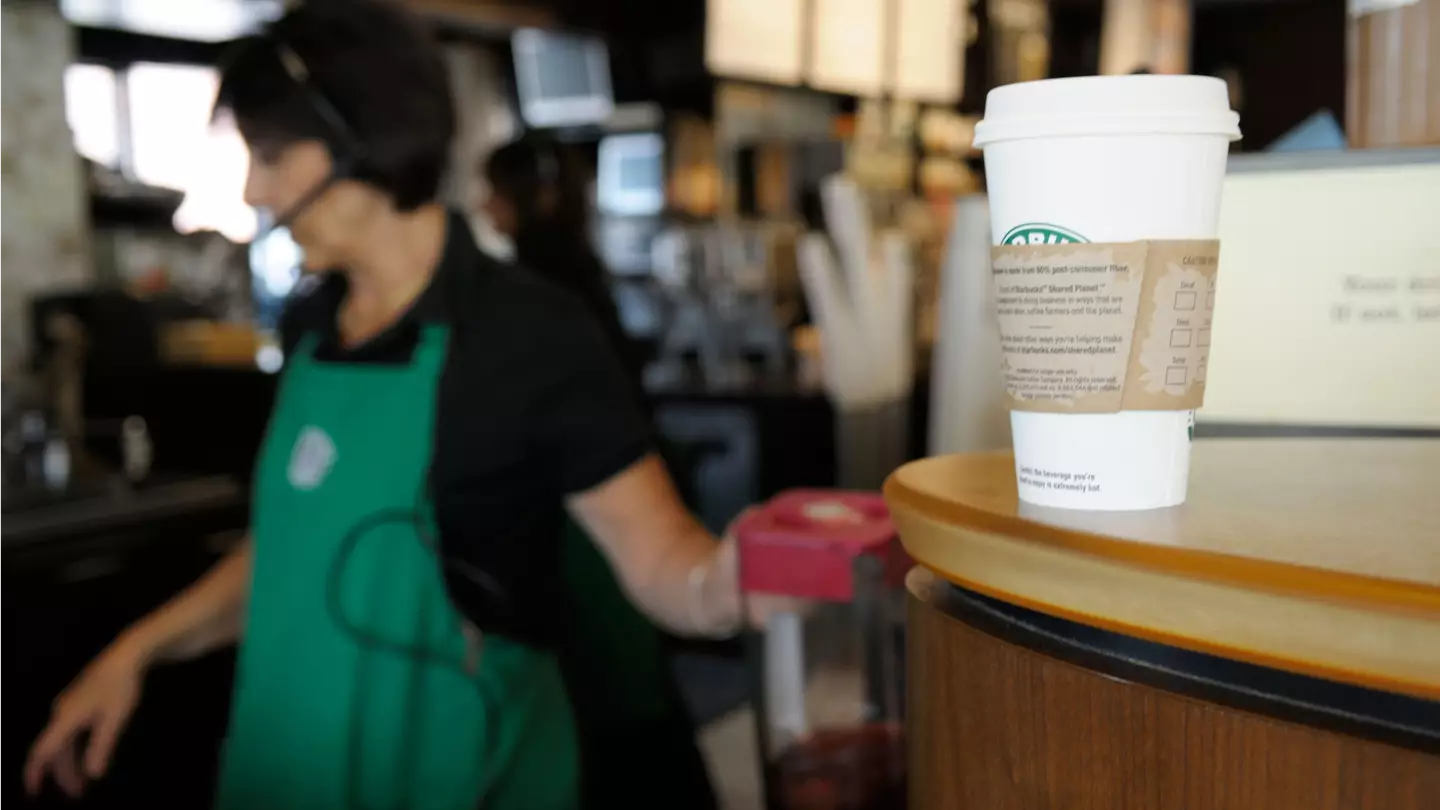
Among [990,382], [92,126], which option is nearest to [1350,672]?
[990,382]

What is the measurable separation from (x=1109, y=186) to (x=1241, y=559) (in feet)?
0.68

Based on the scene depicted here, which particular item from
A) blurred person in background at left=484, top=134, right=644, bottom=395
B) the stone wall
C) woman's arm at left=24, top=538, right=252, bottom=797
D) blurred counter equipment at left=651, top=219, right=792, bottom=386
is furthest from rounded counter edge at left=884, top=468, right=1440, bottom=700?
the stone wall

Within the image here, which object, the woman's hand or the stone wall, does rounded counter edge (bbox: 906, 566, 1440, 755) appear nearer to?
the woman's hand

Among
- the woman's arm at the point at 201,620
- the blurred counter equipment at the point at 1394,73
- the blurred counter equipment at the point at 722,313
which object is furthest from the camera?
the blurred counter equipment at the point at 722,313

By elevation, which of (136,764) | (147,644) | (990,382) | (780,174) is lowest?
(136,764)

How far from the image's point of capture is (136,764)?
1970 millimetres

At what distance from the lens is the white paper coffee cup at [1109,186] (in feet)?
2.04

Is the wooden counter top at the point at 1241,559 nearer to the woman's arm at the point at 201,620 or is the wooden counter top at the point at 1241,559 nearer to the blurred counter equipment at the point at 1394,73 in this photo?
the blurred counter equipment at the point at 1394,73

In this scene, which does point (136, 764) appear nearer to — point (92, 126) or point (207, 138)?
point (207, 138)

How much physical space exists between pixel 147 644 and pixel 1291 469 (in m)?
1.42

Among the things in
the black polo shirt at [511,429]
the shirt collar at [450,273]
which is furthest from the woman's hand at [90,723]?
the shirt collar at [450,273]

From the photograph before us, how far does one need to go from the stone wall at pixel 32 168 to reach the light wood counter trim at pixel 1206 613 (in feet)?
16.5

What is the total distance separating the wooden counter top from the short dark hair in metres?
0.98

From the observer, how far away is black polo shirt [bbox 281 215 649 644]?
139 cm
